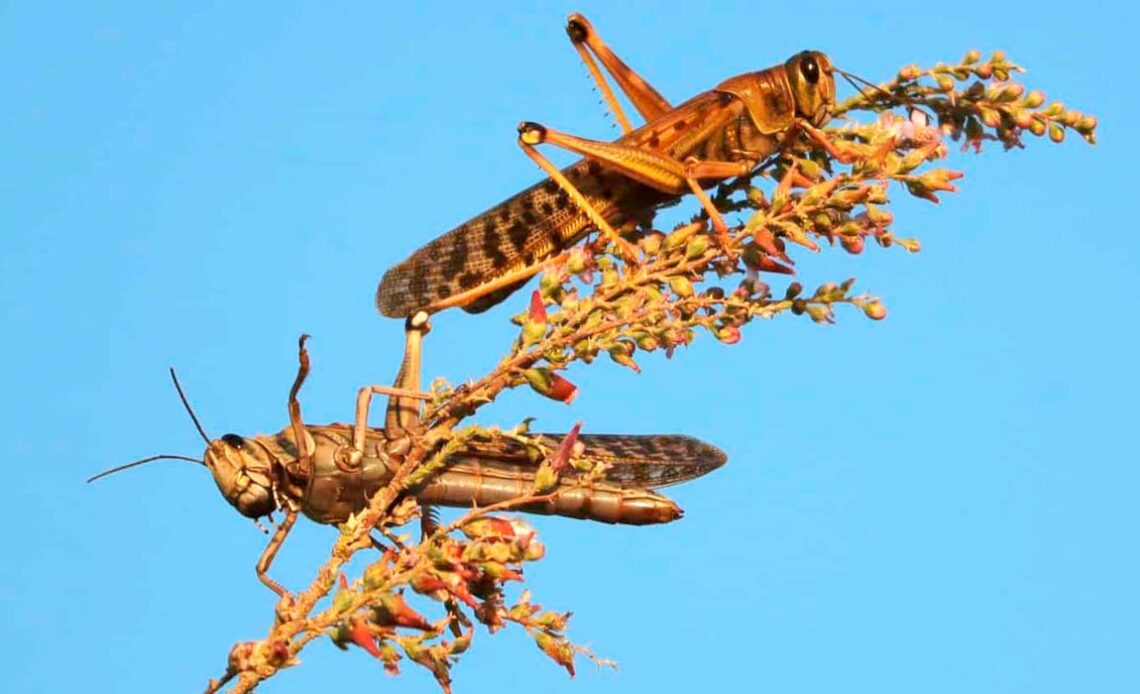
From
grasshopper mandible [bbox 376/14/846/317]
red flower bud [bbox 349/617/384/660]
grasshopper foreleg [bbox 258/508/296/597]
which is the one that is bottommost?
red flower bud [bbox 349/617/384/660]

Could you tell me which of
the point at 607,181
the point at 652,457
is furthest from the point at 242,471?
the point at 607,181

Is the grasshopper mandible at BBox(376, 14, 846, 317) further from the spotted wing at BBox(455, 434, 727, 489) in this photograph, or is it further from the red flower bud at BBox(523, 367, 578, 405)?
the red flower bud at BBox(523, 367, 578, 405)

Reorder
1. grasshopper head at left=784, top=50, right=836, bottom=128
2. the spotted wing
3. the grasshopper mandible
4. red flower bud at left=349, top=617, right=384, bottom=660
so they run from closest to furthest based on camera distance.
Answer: red flower bud at left=349, top=617, right=384, bottom=660, the spotted wing, grasshopper head at left=784, top=50, right=836, bottom=128, the grasshopper mandible

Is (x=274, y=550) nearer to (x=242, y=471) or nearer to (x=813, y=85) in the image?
(x=242, y=471)

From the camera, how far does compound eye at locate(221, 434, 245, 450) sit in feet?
16.1

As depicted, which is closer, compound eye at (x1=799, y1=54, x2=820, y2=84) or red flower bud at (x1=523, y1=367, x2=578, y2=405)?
red flower bud at (x1=523, y1=367, x2=578, y2=405)

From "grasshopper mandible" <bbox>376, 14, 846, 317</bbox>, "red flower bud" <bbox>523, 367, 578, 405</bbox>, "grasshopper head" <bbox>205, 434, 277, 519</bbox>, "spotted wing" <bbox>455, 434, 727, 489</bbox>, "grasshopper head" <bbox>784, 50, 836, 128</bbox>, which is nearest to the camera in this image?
"red flower bud" <bbox>523, 367, 578, 405</bbox>

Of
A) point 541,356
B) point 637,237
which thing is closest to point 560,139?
point 637,237

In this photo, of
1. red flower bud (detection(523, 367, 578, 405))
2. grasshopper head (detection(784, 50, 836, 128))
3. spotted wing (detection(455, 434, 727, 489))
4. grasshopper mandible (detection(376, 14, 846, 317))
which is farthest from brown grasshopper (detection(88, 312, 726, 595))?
grasshopper head (detection(784, 50, 836, 128))

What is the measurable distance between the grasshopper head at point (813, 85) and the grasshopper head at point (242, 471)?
2472mm

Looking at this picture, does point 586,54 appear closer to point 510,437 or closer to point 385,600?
point 510,437

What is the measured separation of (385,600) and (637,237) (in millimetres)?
2573

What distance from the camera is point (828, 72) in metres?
6.45

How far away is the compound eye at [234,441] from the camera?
4906mm
